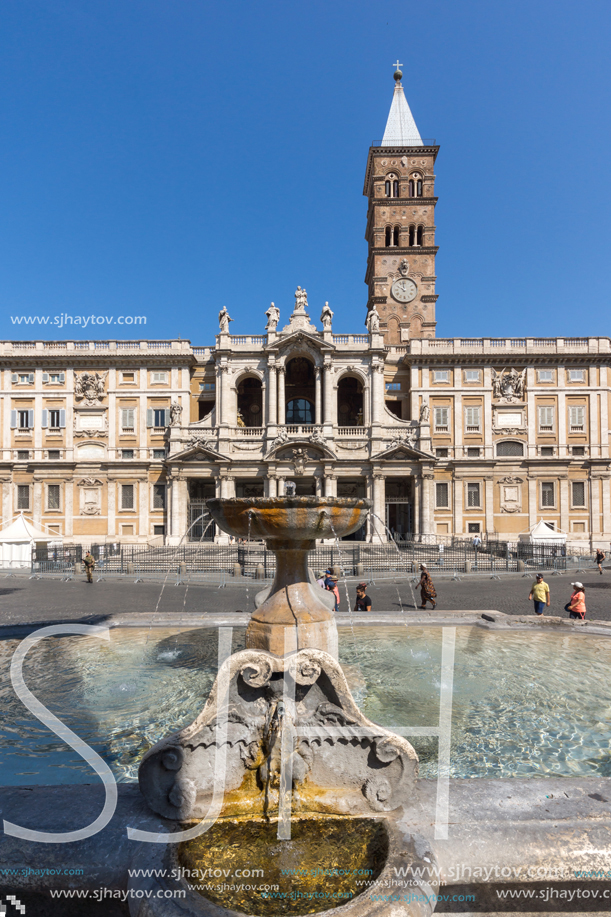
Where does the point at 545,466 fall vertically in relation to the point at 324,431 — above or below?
below

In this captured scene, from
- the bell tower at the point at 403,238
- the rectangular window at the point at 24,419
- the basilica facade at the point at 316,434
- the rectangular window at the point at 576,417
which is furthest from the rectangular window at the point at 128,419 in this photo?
the rectangular window at the point at 576,417

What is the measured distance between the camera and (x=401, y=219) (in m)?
44.6

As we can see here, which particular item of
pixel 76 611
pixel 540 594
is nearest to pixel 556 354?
pixel 540 594

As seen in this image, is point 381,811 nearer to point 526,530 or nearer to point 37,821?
point 37,821

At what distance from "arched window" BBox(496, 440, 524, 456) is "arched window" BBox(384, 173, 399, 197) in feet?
81.7

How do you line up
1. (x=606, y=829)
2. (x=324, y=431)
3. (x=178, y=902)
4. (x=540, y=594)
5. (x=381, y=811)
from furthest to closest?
Answer: (x=324, y=431), (x=540, y=594), (x=381, y=811), (x=606, y=829), (x=178, y=902)

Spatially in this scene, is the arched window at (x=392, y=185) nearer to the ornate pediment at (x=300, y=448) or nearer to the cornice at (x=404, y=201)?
the cornice at (x=404, y=201)

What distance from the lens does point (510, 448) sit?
35.0m

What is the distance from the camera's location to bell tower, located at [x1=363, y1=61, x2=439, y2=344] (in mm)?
42719

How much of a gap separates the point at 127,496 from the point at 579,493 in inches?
1182

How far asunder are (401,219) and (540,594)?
135 feet

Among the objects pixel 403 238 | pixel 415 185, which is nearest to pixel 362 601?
pixel 403 238

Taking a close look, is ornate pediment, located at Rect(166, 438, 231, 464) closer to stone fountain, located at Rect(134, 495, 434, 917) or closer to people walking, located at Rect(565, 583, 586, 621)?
people walking, located at Rect(565, 583, 586, 621)

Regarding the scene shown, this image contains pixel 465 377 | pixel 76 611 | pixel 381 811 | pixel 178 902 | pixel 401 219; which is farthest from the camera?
pixel 401 219
